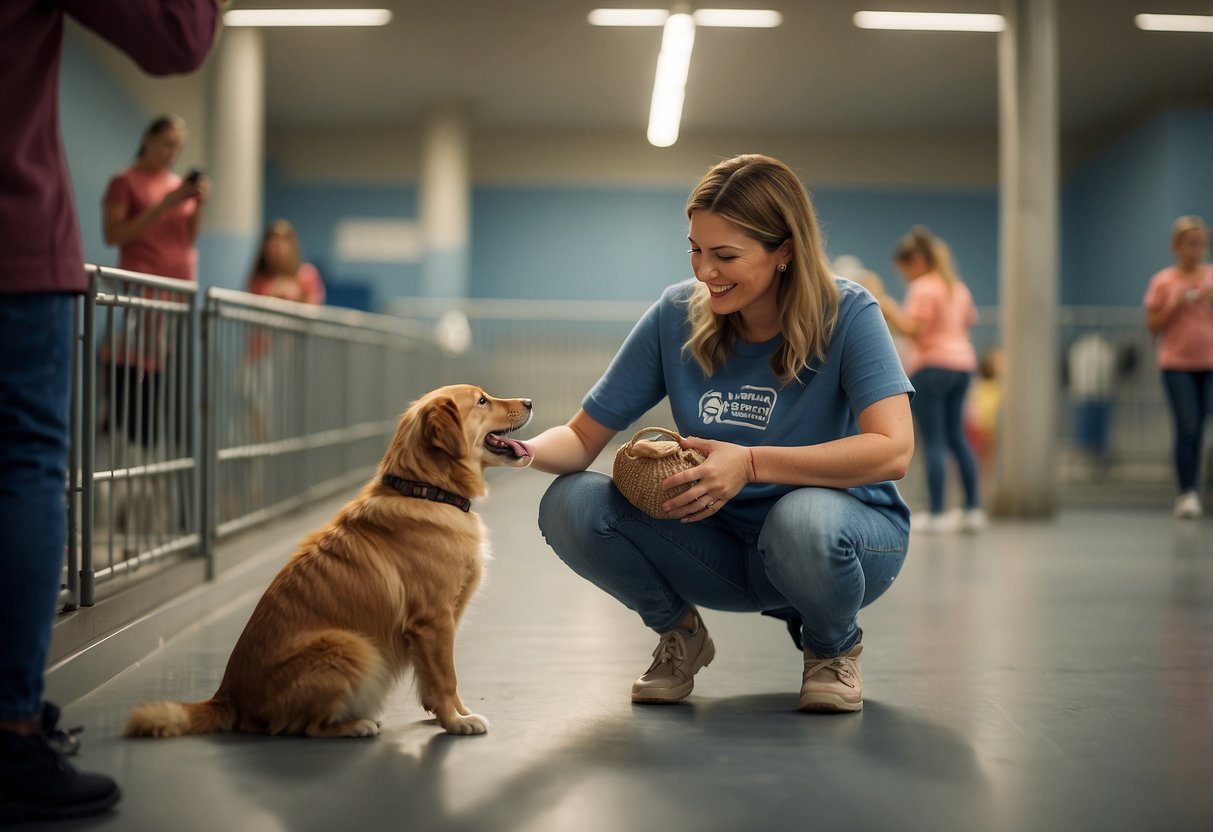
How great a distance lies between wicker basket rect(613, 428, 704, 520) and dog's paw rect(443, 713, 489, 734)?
23.2 inches

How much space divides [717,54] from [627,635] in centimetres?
1196

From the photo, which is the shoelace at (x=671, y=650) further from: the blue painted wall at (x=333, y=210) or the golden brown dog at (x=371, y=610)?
the blue painted wall at (x=333, y=210)

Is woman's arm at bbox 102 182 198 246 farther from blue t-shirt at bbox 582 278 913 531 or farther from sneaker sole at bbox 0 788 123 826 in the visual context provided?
sneaker sole at bbox 0 788 123 826

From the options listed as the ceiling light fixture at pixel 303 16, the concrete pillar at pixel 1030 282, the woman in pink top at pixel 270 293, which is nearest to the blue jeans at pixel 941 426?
the concrete pillar at pixel 1030 282

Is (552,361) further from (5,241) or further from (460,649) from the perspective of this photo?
(5,241)

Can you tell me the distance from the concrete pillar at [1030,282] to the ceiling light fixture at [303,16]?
7.14m

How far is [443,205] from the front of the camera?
17328 millimetres

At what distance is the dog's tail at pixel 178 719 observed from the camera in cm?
239

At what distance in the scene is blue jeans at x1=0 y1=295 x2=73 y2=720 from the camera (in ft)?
6.00

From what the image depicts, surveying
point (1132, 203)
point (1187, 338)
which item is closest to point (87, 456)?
point (1187, 338)

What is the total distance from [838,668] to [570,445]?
2.67 ft

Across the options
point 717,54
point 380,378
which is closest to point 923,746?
point 380,378

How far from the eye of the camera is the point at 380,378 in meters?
8.69

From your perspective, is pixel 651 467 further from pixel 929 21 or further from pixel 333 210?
pixel 333 210
